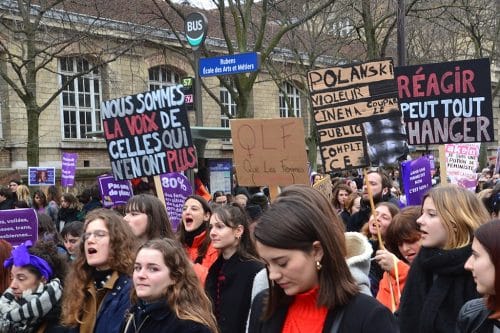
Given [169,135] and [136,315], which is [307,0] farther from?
[136,315]

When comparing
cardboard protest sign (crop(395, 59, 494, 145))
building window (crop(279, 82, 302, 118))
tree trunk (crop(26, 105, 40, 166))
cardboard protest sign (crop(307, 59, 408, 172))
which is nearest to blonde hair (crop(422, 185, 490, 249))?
cardboard protest sign (crop(307, 59, 408, 172))

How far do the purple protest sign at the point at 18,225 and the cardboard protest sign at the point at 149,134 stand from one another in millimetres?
1290

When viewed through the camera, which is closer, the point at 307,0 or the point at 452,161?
the point at 452,161

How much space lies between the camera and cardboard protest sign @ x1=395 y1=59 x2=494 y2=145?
6852mm

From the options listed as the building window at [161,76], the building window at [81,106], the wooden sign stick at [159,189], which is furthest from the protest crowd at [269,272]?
the building window at [161,76]

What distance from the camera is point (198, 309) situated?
10.7 feet

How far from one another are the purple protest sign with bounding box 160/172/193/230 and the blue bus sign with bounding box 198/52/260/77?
3093 mm

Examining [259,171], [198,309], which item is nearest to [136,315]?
[198,309]

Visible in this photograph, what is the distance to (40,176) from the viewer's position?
16.4 metres

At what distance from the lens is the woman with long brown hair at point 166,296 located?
3156 mm

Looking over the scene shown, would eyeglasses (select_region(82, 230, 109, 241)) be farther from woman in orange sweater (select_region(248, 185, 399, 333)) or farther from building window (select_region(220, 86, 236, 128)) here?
building window (select_region(220, 86, 236, 128))

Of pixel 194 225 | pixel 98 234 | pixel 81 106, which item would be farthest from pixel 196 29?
pixel 81 106

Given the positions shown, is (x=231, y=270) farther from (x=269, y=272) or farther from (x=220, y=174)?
(x=220, y=174)

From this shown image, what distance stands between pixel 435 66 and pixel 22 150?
18.9 meters
